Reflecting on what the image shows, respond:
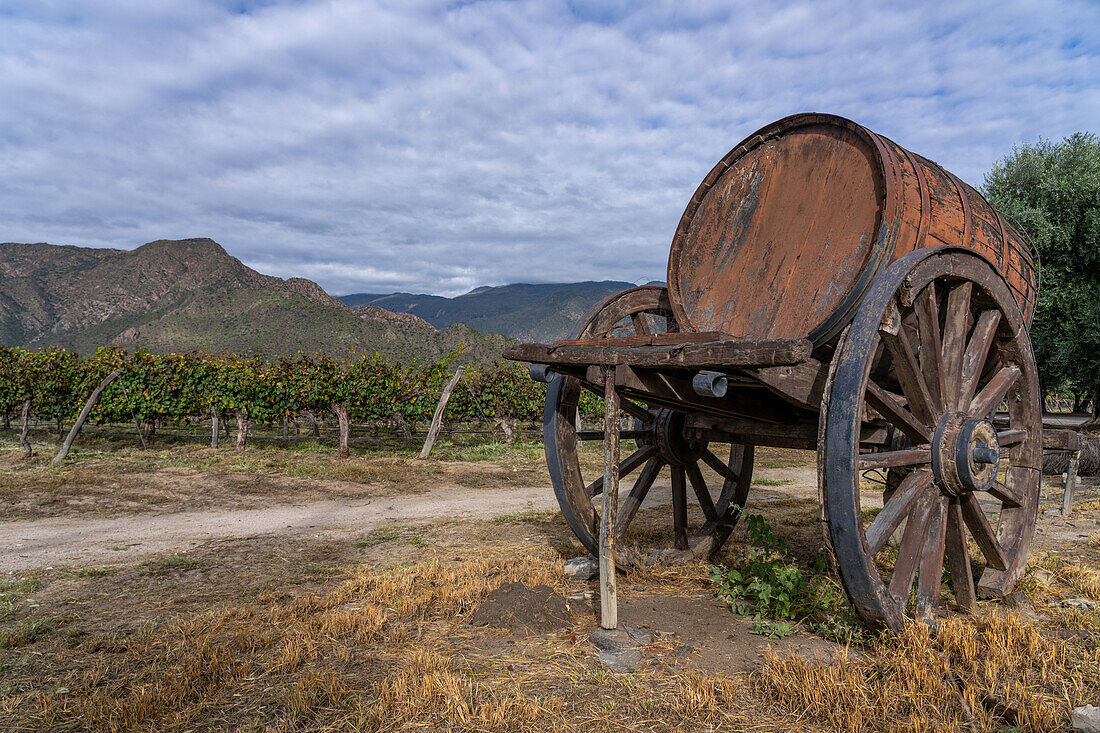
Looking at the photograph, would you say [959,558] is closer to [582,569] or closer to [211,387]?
[582,569]

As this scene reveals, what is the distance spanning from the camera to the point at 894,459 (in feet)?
10.1

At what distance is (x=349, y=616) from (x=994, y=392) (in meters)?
4.16

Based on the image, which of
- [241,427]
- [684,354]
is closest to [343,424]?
[241,427]

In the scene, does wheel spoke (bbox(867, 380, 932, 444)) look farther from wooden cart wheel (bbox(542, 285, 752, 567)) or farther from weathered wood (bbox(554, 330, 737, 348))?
wooden cart wheel (bbox(542, 285, 752, 567))

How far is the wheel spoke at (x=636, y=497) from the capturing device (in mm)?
5012

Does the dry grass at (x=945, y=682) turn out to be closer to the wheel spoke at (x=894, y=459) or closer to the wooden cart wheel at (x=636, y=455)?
the wheel spoke at (x=894, y=459)

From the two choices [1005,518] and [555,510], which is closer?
[1005,518]

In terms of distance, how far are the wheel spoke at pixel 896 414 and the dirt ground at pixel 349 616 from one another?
1.17m

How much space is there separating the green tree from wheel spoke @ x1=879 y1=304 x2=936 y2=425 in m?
12.1

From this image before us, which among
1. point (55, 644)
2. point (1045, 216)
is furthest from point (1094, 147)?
point (55, 644)

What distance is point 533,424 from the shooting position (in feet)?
67.2

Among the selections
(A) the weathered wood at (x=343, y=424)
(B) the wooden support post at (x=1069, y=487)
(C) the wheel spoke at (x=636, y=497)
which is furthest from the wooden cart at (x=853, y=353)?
(A) the weathered wood at (x=343, y=424)

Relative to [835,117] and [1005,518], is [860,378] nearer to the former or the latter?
[835,117]

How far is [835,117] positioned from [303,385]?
13.7 meters
